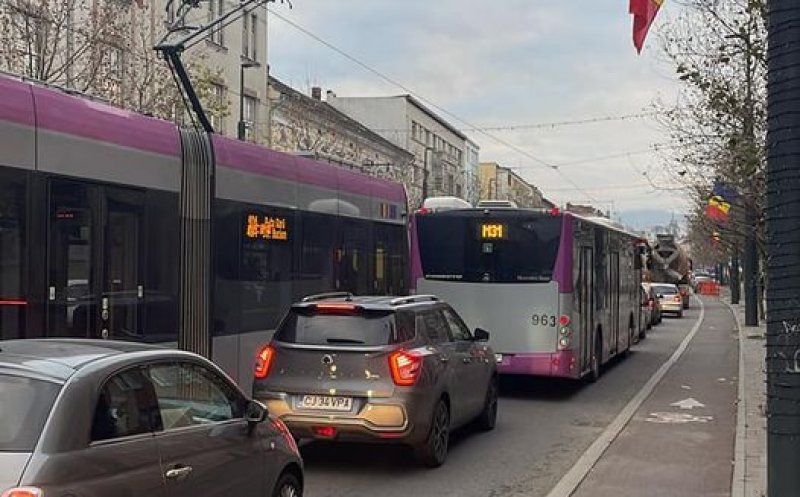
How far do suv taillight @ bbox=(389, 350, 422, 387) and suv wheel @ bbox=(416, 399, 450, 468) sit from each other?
565 millimetres

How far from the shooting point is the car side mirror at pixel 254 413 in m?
6.03

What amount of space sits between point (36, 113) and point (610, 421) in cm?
839

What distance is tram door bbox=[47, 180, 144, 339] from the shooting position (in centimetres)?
827

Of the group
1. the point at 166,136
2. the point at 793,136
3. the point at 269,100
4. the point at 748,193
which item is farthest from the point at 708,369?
the point at 269,100

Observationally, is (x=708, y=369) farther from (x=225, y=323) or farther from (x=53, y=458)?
(x=53, y=458)

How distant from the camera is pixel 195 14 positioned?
3588cm

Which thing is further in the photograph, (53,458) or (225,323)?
(225,323)

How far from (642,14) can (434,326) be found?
379 centimetres

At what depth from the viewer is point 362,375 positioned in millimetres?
9141

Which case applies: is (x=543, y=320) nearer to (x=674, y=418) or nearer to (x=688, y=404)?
(x=674, y=418)

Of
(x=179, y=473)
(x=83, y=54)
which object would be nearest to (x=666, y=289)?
(x=83, y=54)

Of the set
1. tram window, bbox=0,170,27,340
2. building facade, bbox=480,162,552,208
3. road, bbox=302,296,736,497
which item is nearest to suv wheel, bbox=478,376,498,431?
road, bbox=302,296,736,497

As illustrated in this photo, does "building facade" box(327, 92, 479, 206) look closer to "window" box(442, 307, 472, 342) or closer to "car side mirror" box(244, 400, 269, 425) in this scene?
"window" box(442, 307, 472, 342)

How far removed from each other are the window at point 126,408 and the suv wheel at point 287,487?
1.50 metres
